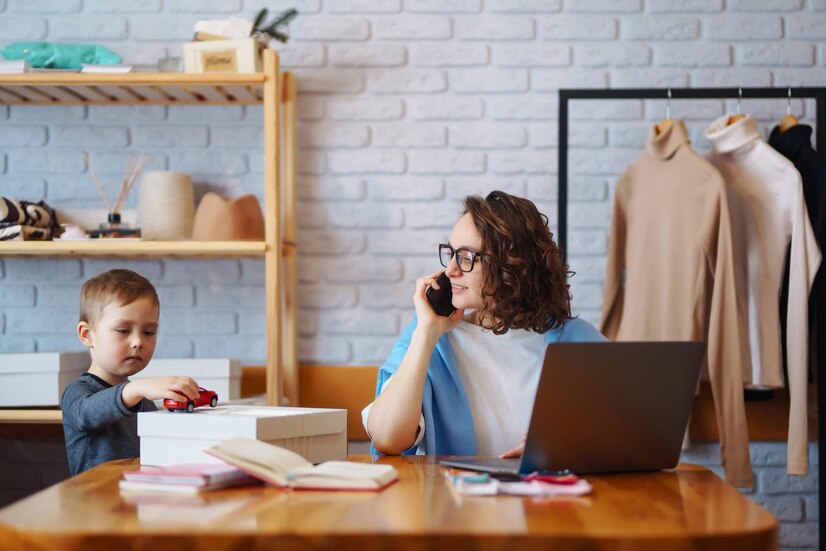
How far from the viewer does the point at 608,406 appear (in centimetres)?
133

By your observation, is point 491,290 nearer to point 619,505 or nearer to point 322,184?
point 619,505

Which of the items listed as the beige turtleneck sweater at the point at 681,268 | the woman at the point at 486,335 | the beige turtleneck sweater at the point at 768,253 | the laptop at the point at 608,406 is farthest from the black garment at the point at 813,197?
the laptop at the point at 608,406

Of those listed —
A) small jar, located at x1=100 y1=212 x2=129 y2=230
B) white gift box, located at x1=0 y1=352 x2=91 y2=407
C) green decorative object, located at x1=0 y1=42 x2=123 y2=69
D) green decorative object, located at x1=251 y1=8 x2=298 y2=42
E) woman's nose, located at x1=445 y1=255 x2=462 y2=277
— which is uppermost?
green decorative object, located at x1=251 y1=8 x2=298 y2=42

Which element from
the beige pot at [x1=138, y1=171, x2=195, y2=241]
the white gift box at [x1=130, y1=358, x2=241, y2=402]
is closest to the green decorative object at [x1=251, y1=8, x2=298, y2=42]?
the beige pot at [x1=138, y1=171, x2=195, y2=241]

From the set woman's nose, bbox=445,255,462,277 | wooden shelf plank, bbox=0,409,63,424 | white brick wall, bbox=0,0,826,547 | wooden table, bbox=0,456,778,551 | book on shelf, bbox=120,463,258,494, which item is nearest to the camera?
wooden table, bbox=0,456,778,551

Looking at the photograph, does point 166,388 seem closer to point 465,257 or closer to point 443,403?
point 443,403

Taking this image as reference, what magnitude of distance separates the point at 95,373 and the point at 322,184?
116cm

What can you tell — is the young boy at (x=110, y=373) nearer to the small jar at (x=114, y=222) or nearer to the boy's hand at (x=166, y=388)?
the boy's hand at (x=166, y=388)

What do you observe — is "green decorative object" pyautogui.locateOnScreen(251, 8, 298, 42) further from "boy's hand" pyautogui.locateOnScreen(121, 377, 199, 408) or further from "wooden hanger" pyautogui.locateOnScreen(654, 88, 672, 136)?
"boy's hand" pyautogui.locateOnScreen(121, 377, 199, 408)

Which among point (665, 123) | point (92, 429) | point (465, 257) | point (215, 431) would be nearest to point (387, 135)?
point (665, 123)

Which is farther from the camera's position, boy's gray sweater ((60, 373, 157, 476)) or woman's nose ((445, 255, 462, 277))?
woman's nose ((445, 255, 462, 277))

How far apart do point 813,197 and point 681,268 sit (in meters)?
0.42

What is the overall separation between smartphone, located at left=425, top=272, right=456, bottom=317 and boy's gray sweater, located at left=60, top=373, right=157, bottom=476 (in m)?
0.60

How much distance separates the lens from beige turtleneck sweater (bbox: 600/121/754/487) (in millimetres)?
2582
